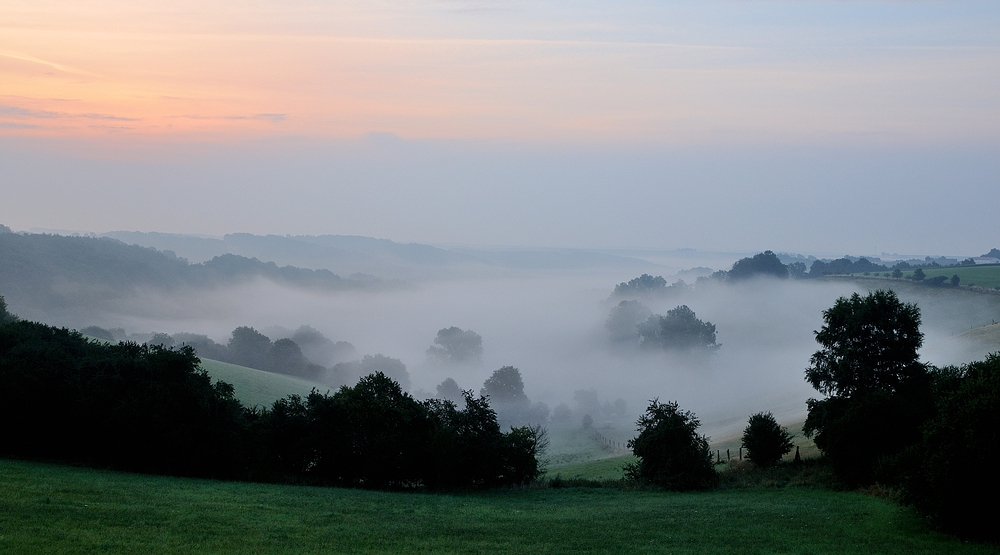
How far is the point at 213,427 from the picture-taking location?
3834 centimetres

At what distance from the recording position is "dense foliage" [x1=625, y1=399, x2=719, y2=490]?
41.4m

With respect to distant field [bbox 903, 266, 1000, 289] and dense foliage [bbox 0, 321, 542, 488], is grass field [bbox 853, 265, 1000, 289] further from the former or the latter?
dense foliage [bbox 0, 321, 542, 488]

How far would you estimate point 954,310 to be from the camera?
128m

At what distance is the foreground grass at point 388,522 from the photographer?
72.8 feet

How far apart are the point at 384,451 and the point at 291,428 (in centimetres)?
551

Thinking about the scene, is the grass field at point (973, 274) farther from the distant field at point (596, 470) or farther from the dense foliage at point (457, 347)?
the distant field at point (596, 470)

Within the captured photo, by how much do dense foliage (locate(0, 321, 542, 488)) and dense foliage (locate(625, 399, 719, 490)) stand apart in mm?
6559

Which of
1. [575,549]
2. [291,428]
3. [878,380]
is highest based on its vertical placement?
[878,380]

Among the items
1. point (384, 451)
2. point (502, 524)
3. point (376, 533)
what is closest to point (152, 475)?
point (384, 451)

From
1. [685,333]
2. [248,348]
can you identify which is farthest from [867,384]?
[248,348]

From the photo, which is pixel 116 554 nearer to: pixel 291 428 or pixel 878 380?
pixel 291 428

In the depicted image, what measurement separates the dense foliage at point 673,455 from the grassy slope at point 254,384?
46.2 metres

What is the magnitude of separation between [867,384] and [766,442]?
708 cm

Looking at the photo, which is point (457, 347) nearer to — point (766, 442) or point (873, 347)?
point (766, 442)
